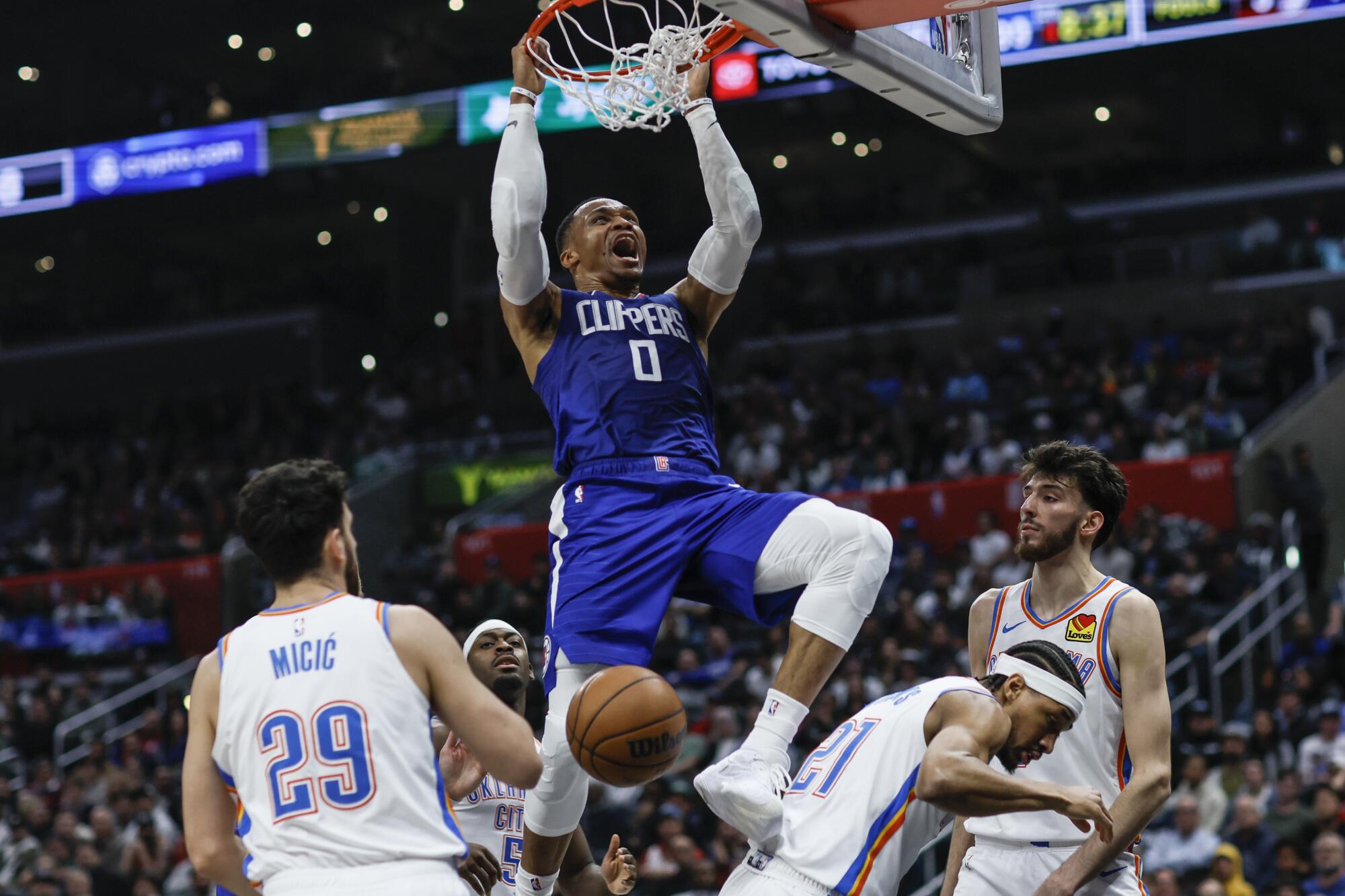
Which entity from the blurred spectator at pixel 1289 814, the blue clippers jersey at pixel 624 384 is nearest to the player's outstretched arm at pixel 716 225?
the blue clippers jersey at pixel 624 384

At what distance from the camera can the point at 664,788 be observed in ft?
40.7

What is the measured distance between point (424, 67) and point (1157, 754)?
25.8 m

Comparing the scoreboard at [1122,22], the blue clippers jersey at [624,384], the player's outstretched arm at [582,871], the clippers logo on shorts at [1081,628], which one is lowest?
the player's outstretched arm at [582,871]

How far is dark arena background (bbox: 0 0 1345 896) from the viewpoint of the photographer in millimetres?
13594

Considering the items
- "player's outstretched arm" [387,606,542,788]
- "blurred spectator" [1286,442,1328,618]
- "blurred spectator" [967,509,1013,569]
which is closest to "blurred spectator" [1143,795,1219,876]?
"blurred spectator" [967,509,1013,569]

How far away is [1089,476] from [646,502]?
1.57 meters

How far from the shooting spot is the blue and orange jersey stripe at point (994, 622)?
5.66 meters

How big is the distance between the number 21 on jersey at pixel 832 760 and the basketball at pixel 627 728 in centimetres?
42

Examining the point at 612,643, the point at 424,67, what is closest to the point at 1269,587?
the point at 612,643

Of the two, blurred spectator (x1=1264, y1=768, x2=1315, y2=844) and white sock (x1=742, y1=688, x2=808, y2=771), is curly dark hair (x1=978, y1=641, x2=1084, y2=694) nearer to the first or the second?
white sock (x1=742, y1=688, x2=808, y2=771)

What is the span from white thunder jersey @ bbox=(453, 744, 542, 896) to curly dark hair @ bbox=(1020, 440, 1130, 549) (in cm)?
251

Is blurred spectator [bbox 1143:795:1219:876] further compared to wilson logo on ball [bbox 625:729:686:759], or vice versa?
blurred spectator [bbox 1143:795:1219:876]

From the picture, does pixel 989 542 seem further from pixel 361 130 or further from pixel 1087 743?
pixel 361 130

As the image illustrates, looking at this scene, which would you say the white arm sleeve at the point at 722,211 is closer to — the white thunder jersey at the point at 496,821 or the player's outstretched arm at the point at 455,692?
the player's outstretched arm at the point at 455,692
